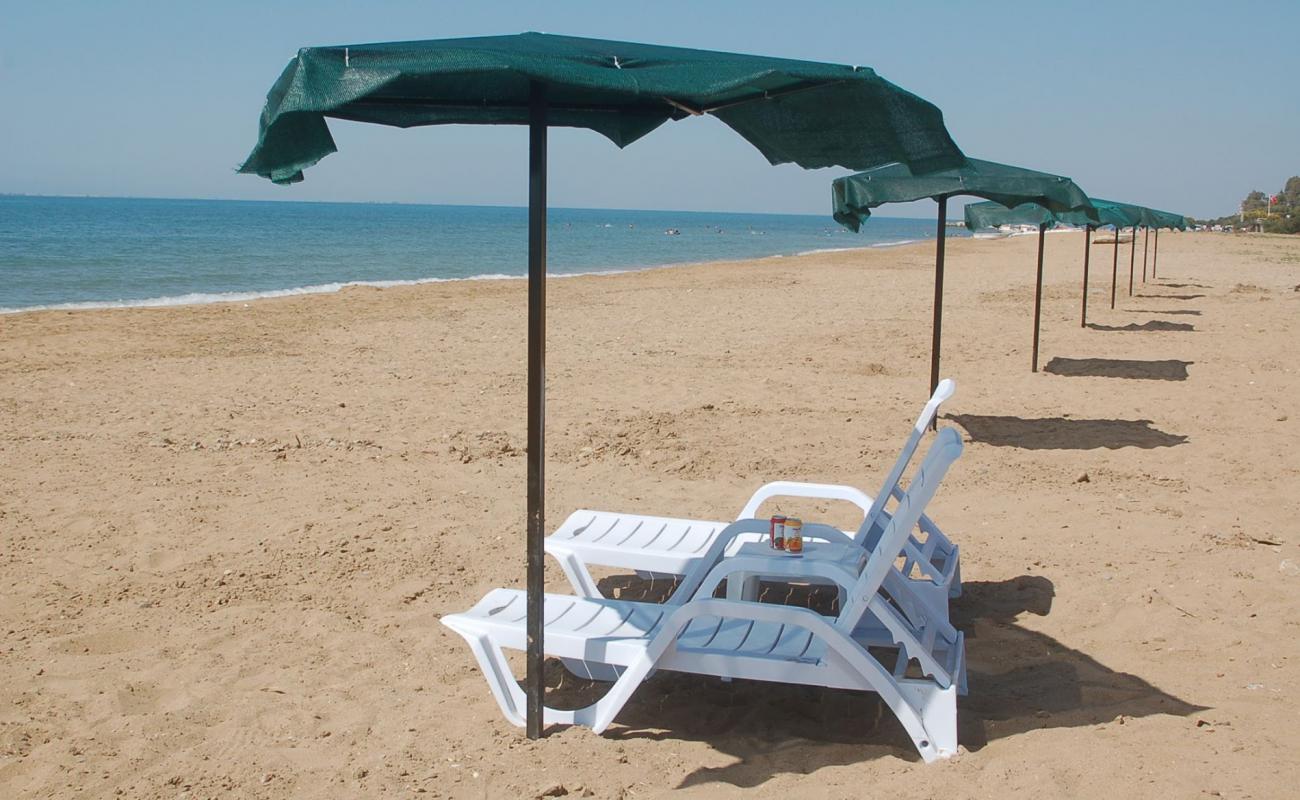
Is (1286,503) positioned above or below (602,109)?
below

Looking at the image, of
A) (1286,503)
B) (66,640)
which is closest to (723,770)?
(66,640)

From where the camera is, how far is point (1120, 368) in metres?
11.0

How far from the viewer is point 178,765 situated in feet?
10.7

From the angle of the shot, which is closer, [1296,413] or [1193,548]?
[1193,548]

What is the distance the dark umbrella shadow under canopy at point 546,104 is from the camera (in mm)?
2693

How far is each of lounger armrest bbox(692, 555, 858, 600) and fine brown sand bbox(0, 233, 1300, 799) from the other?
506 mm

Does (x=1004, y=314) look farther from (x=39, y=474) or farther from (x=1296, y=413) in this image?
(x=39, y=474)

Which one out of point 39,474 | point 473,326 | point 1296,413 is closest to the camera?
point 39,474

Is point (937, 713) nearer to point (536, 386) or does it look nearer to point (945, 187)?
point (536, 386)

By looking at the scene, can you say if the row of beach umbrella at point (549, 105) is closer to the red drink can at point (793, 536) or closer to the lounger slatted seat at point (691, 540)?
the red drink can at point (793, 536)

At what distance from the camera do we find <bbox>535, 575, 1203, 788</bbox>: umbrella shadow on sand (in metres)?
3.35

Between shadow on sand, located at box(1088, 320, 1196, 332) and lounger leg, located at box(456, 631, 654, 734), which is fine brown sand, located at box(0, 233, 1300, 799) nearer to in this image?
lounger leg, located at box(456, 631, 654, 734)

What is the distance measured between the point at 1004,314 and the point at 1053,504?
1047 cm

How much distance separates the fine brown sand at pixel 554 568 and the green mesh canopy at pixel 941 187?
1.59 metres
